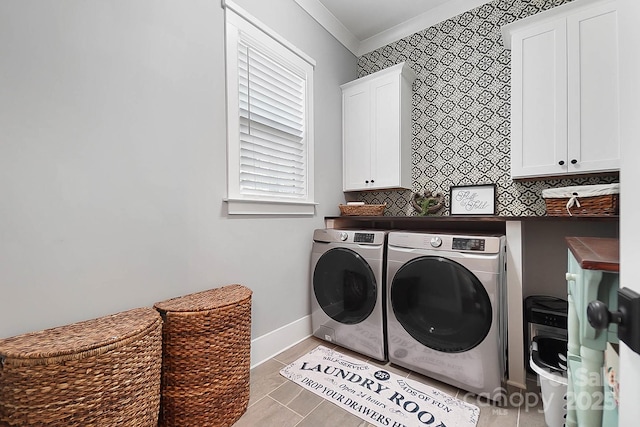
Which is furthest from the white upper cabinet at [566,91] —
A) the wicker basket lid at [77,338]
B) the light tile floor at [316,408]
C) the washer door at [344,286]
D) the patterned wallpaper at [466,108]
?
the wicker basket lid at [77,338]

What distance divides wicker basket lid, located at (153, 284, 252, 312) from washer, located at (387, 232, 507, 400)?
0.98 metres

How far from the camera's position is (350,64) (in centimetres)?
288

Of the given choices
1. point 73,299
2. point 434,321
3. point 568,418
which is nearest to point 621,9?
point 568,418

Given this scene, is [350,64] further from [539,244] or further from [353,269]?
[539,244]

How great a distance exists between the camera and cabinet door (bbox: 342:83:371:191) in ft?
8.52

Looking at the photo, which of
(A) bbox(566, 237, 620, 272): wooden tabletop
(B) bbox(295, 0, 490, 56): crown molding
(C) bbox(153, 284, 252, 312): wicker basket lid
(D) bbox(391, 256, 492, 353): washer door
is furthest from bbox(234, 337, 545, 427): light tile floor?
(B) bbox(295, 0, 490, 56): crown molding

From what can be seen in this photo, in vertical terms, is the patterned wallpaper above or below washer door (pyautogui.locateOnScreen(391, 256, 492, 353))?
above

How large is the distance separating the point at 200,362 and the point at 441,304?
1.32 metres

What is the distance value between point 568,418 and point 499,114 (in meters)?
1.96

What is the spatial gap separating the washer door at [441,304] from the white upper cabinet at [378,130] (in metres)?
0.96

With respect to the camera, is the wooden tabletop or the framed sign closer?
the wooden tabletop

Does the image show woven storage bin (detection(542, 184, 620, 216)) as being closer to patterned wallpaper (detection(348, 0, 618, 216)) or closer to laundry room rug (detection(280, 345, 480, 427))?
patterned wallpaper (detection(348, 0, 618, 216))

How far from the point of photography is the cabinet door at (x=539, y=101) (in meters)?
1.70

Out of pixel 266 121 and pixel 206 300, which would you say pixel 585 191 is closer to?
pixel 266 121
